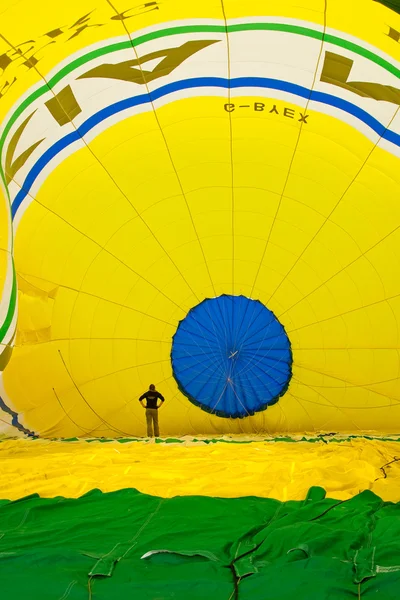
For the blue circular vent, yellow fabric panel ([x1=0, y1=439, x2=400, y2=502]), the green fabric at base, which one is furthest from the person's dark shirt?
the green fabric at base

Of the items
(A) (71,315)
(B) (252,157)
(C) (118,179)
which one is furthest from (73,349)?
(B) (252,157)

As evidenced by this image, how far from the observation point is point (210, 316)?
21.8ft

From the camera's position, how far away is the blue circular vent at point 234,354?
657cm

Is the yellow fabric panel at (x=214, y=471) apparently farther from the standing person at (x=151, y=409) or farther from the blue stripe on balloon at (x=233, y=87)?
the blue stripe on balloon at (x=233, y=87)

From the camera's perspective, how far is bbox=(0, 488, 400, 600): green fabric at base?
1.88 meters

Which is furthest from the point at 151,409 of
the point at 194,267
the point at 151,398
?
the point at 194,267

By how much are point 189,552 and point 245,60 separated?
3612 millimetres

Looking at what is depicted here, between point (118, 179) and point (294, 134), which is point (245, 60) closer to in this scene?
point (294, 134)

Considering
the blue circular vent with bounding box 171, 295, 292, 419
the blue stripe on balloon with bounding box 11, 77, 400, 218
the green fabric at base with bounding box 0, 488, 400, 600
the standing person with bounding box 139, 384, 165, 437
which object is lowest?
the green fabric at base with bounding box 0, 488, 400, 600

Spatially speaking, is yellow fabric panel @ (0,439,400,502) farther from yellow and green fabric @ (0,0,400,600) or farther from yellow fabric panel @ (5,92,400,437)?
yellow fabric panel @ (5,92,400,437)

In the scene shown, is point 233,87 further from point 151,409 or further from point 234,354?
point 151,409

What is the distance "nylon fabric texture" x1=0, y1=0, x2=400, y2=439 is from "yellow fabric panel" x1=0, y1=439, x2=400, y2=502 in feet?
5.23

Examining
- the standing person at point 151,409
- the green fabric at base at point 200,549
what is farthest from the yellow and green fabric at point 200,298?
the standing person at point 151,409

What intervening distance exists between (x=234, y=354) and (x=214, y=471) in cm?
274
